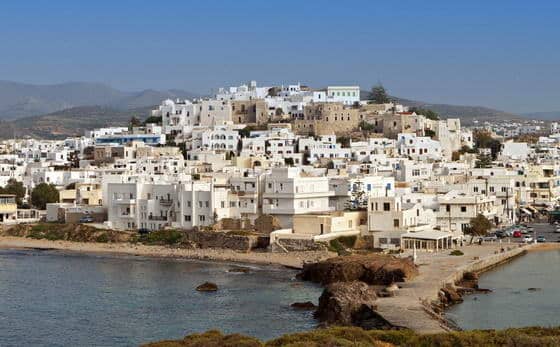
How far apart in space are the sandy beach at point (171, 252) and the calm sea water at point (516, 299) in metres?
6.81

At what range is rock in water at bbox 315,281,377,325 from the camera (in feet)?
91.2

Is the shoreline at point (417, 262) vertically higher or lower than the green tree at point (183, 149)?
lower

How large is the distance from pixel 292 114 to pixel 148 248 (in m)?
31.7

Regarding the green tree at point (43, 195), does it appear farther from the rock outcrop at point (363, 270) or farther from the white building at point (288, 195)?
the rock outcrop at point (363, 270)

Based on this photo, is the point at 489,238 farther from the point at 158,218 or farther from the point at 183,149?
the point at 183,149

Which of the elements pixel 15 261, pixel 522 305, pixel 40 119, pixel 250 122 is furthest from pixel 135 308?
pixel 40 119

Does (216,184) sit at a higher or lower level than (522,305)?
higher

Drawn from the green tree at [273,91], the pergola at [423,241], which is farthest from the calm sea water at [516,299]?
the green tree at [273,91]

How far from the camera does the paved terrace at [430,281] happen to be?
85.0 ft

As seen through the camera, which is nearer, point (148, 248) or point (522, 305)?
point (522, 305)

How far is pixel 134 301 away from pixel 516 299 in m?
10.9

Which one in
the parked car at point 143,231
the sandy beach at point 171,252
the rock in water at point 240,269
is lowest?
the rock in water at point 240,269

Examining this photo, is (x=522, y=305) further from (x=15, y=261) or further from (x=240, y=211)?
(x=15, y=261)

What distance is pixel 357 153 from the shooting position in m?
63.1
